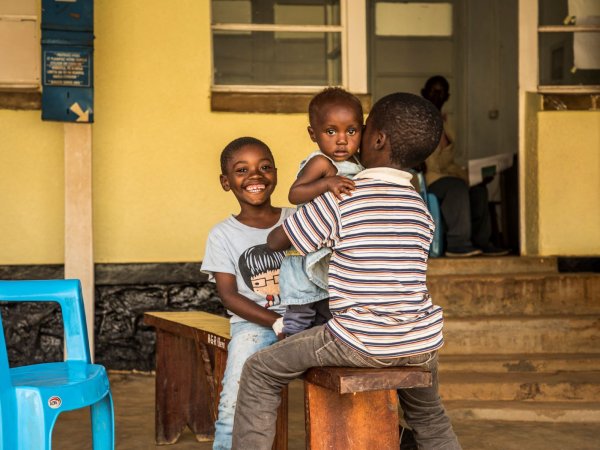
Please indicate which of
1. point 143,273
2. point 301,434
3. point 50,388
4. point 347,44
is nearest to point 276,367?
point 50,388

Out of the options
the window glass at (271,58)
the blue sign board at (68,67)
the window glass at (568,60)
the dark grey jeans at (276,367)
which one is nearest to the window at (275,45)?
the window glass at (271,58)

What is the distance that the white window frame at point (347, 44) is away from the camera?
599 cm

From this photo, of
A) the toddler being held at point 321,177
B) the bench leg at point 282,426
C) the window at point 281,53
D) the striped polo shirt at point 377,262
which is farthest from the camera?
the window at point 281,53

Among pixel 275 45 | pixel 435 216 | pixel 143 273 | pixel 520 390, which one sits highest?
pixel 275 45

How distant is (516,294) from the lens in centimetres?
582

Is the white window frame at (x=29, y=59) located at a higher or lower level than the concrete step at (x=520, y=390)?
higher

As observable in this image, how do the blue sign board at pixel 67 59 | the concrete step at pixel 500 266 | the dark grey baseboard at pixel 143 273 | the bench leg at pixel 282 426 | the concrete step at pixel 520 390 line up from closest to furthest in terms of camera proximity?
1. the bench leg at pixel 282 426
2. the concrete step at pixel 520 390
3. the blue sign board at pixel 67 59
4. the dark grey baseboard at pixel 143 273
5. the concrete step at pixel 500 266

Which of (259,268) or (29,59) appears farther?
(29,59)

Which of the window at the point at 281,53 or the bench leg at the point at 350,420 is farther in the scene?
the window at the point at 281,53

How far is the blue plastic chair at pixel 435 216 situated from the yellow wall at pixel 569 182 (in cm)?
69

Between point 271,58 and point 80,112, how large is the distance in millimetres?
1350

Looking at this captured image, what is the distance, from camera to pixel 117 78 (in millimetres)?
5871

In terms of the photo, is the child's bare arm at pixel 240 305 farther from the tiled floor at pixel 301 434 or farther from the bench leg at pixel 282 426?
the tiled floor at pixel 301 434

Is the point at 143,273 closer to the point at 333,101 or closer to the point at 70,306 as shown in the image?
the point at 70,306
